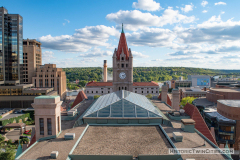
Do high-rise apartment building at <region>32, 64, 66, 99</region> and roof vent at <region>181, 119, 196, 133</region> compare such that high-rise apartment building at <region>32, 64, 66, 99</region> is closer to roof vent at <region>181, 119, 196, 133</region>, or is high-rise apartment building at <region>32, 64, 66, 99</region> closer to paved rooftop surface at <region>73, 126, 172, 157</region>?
paved rooftop surface at <region>73, 126, 172, 157</region>

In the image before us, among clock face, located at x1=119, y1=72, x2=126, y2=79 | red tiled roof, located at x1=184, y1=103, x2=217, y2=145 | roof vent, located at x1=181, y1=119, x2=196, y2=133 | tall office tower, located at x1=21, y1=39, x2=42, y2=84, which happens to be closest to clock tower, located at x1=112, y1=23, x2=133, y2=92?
clock face, located at x1=119, y1=72, x2=126, y2=79

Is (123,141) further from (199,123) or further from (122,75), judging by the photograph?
(122,75)

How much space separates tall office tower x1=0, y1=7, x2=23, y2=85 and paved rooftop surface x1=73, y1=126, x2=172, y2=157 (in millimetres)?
76699

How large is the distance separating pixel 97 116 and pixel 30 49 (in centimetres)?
8470

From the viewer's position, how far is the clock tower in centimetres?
5722

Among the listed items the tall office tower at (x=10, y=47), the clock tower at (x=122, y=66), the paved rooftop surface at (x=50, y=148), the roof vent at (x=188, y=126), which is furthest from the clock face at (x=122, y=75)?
the tall office tower at (x=10, y=47)

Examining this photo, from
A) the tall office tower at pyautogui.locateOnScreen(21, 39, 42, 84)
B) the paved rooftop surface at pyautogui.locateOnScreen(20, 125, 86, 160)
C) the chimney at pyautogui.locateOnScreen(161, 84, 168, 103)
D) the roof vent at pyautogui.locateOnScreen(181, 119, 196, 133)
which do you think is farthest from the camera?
the tall office tower at pyautogui.locateOnScreen(21, 39, 42, 84)

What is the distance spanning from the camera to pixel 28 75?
88.6 metres

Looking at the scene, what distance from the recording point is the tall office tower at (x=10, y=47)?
250 feet

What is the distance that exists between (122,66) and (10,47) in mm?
56007

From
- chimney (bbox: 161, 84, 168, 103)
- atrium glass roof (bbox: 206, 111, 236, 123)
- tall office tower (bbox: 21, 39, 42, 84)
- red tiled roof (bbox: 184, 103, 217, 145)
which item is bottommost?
atrium glass roof (bbox: 206, 111, 236, 123)

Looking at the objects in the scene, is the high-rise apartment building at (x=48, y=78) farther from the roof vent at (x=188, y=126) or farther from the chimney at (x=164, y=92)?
the roof vent at (x=188, y=126)

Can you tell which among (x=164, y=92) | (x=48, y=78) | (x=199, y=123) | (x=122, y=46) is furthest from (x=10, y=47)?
(x=199, y=123)

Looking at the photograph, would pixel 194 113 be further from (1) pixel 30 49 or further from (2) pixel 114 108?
(1) pixel 30 49
